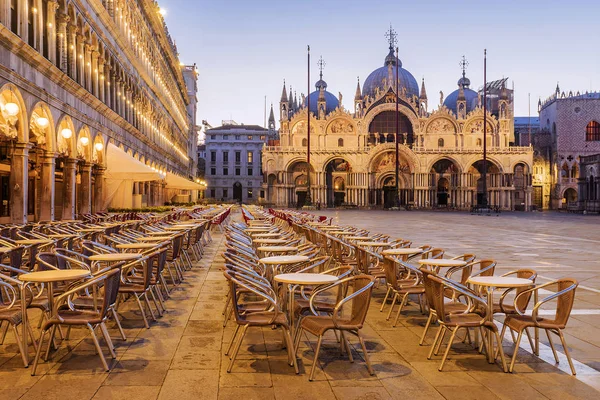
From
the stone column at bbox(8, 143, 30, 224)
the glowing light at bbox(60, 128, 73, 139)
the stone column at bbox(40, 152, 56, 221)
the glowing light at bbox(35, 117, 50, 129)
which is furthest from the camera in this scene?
the glowing light at bbox(60, 128, 73, 139)

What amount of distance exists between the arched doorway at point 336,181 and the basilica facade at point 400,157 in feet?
0.51

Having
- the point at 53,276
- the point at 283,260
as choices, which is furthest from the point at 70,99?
the point at 53,276

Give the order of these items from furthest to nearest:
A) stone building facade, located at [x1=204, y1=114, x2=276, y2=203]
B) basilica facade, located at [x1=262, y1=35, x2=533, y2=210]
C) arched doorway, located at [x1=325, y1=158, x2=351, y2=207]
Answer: stone building facade, located at [x1=204, y1=114, x2=276, y2=203] < arched doorway, located at [x1=325, y1=158, x2=351, y2=207] < basilica facade, located at [x1=262, y1=35, x2=533, y2=210]

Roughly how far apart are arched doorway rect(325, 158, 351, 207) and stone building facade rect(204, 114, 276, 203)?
22888mm

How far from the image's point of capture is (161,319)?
7609 mm

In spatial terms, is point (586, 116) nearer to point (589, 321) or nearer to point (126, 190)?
point (126, 190)

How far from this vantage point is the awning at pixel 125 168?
24000mm

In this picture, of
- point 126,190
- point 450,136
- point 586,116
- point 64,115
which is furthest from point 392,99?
point 64,115

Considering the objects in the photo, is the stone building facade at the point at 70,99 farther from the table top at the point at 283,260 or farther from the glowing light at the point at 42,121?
the table top at the point at 283,260

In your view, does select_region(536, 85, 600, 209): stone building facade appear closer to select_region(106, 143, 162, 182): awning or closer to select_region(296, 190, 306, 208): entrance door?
select_region(296, 190, 306, 208): entrance door

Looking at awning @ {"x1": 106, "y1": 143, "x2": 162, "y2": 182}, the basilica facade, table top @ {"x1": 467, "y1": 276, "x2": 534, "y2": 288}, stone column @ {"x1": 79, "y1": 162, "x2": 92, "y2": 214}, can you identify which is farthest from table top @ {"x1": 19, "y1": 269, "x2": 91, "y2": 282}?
the basilica facade

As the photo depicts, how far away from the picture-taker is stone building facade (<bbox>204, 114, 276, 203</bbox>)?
9988 centimetres

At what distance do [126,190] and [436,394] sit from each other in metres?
27.8

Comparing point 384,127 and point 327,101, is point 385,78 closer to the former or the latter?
point 384,127
